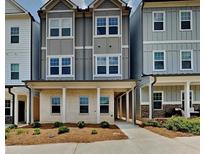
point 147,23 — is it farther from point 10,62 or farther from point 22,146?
point 22,146

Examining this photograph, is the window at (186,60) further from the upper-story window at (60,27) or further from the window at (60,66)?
the upper-story window at (60,27)

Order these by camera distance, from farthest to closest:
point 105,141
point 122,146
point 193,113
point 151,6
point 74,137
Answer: point 151,6, point 193,113, point 74,137, point 105,141, point 122,146

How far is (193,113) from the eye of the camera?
16.9 metres

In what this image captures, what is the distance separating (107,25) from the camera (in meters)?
18.1

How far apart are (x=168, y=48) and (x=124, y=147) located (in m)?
10.7

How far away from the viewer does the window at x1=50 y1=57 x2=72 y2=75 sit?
18203 mm

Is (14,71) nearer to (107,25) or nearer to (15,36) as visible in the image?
(15,36)

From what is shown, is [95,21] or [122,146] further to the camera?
[95,21]

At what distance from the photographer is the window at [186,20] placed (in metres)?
17.9

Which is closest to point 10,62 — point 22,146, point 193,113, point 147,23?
point 147,23

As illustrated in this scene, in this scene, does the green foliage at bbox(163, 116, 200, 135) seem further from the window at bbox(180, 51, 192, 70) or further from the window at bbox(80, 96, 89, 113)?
the window at bbox(80, 96, 89, 113)

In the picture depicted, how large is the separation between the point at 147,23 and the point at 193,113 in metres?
6.10

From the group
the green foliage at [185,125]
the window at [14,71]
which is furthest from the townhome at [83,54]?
the green foliage at [185,125]

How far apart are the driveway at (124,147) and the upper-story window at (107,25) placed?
368 inches
